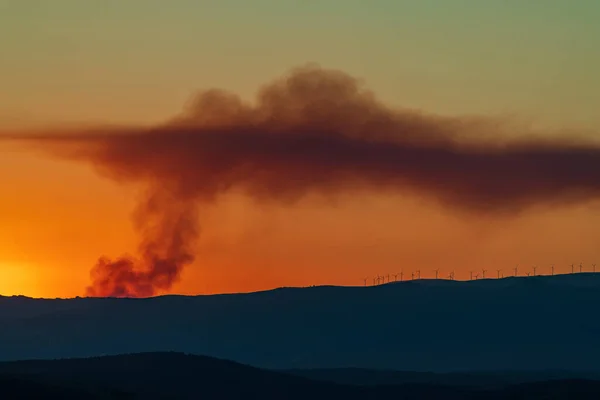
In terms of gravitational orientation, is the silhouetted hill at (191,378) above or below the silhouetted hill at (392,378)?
below

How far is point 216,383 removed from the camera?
116125 mm

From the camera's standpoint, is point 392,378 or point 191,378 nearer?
point 191,378

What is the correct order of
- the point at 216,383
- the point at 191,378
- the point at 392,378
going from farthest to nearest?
the point at 392,378 < the point at 216,383 < the point at 191,378

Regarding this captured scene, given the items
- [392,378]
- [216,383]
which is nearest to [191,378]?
[216,383]

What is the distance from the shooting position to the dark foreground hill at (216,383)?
→ 109 metres

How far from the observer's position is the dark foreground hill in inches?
4309

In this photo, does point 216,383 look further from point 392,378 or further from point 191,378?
point 392,378

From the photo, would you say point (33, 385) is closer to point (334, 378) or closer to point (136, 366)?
point (136, 366)

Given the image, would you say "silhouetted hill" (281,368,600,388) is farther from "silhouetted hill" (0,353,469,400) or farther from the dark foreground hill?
"silhouetted hill" (0,353,469,400)

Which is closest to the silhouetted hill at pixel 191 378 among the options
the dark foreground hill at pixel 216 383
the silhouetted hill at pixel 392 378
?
the dark foreground hill at pixel 216 383

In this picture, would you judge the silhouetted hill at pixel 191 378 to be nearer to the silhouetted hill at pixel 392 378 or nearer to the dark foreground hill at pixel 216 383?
the dark foreground hill at pixel 216 383

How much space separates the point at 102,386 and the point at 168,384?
1278 centimetres

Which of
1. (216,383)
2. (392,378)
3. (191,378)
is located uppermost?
(392,378)

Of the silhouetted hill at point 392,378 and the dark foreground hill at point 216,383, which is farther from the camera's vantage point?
the silhouetted hill at point 392,378
